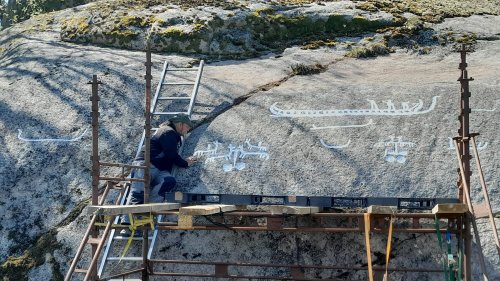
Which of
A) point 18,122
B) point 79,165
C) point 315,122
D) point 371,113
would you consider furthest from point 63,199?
point 371,113

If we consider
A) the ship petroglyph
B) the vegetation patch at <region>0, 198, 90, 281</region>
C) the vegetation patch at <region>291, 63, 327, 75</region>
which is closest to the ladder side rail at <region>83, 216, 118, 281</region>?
→ the vegetation patch at <region>0, 198, 90, 281</region>

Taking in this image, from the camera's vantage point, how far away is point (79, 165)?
1504 cm

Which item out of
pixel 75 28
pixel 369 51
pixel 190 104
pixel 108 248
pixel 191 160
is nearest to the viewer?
pixel 108 248

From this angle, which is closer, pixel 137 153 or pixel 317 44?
pixel 137 153

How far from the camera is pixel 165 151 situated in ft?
46.7

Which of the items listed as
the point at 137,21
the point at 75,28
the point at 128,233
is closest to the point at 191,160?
the point at 128,233

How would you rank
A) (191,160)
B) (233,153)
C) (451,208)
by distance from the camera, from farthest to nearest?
(233,153) < (191,160) < (451,208)

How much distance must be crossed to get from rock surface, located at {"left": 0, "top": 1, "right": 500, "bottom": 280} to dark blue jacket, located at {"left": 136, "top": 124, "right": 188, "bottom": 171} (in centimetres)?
36

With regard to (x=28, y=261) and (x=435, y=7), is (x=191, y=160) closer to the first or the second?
(x=28, y=261)

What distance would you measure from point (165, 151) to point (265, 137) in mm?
1825

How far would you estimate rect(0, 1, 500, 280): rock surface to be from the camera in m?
13.1

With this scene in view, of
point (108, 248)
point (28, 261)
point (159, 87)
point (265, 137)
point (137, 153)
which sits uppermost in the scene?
point (159, 87)

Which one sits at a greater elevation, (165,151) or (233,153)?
(165,151)

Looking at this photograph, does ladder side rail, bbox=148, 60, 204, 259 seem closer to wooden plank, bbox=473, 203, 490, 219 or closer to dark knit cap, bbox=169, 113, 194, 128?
dark knit cap, bbox=169, 113, 194, 128
